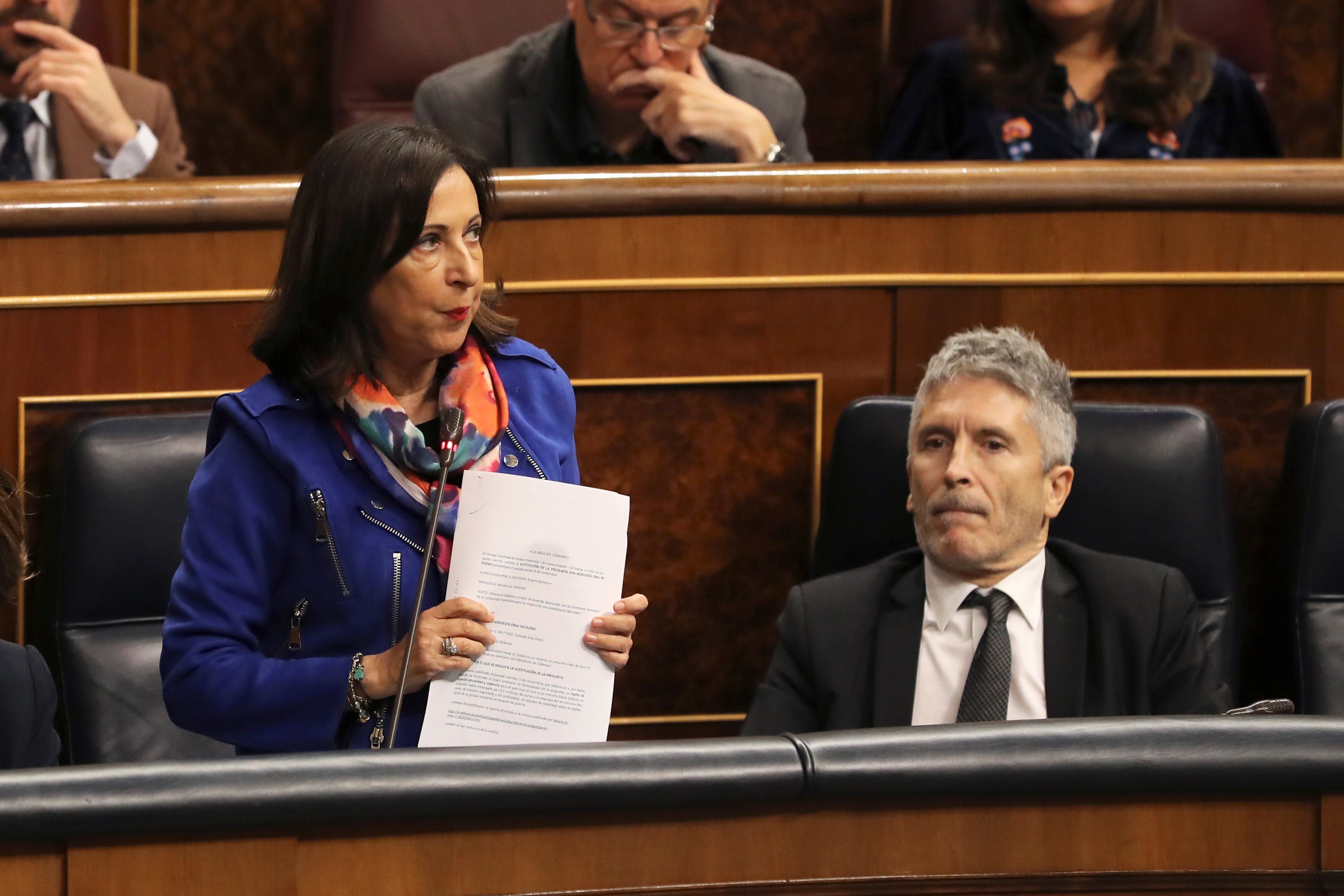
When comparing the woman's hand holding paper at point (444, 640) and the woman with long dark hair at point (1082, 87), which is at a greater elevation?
the woman with long dark hair at point (1082, 87)

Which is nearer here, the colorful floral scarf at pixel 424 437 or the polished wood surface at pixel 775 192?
the colorful floral scarf at pixel 424 437

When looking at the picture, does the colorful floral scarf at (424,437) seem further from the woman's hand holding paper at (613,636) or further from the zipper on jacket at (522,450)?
the woman's hand holding paper at (613,636)

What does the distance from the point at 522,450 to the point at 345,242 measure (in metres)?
0.19

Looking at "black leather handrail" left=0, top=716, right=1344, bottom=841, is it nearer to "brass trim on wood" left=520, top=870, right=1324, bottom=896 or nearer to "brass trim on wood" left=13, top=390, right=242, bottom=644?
"brass trim on wood" left=520, top=870, right=1324, bottom=896

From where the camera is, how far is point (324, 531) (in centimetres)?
113

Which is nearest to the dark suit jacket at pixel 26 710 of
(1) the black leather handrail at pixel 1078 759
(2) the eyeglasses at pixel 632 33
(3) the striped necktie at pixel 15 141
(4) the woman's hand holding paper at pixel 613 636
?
(4) the woman's hand holding paper at pixel 613 636

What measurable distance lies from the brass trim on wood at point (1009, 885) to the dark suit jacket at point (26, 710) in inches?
25.9

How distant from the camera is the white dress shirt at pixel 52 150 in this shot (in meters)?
1.97

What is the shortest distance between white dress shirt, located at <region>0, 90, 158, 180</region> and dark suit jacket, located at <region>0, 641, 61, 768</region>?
0.80m

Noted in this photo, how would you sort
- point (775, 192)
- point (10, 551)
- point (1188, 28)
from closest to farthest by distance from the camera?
point (10, 551) < point (775, 192) < point (1188, 28)

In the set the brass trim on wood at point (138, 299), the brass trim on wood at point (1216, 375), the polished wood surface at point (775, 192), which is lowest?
the brass trim on wood at point (1216, 375)

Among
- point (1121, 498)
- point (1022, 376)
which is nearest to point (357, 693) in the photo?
point (1022, 376)

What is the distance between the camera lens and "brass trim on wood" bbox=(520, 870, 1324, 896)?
32.6 inches

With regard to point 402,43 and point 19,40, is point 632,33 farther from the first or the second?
point 19,40
